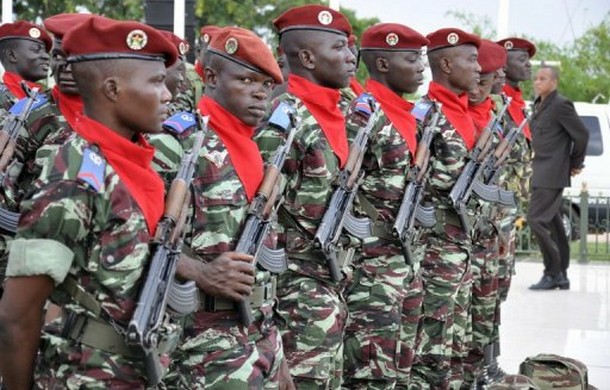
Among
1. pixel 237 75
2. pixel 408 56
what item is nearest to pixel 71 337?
pixel 237 75

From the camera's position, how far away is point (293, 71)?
5.66 meters

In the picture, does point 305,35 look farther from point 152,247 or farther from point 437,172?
point 152,247

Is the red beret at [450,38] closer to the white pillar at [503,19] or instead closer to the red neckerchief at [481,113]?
the red neckerchief at [481,113]

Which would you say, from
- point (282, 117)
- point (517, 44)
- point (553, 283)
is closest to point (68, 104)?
point (282, 117)

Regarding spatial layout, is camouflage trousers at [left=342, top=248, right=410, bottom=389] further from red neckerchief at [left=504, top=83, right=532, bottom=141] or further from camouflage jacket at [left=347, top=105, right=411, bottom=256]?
red neckerchief at [left=504, top=83, right=532, bottom=141]

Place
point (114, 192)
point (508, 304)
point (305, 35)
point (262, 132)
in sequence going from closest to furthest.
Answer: point (114, 192) → point (262, 132) → point (305, 35) → point (508, 304)

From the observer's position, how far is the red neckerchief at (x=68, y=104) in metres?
5.25

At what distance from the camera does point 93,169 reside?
3264 mm

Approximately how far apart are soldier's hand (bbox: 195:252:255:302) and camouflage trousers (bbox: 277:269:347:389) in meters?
1.13

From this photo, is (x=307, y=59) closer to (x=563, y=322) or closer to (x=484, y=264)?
(x=484, y=264)

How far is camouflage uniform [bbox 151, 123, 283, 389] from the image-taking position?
4.09 m

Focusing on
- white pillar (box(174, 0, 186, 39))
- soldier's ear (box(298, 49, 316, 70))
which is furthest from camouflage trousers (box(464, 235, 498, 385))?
soldier's ear (box(298, 49, 316, 70))

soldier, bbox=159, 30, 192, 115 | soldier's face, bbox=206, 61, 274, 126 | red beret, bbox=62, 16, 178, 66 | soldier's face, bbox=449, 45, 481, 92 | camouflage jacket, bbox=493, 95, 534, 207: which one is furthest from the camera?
camouflage jacket, bbox=493, 95, 534, 207

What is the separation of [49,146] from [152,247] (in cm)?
179
